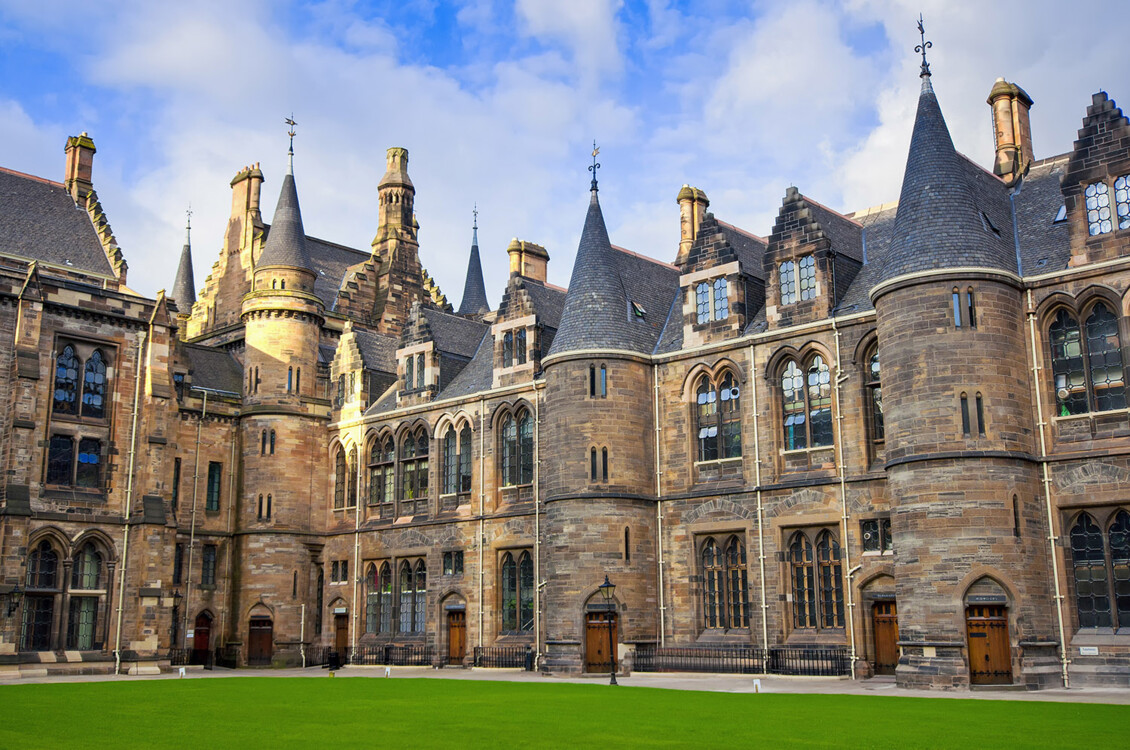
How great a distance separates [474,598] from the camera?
4056 centimetres

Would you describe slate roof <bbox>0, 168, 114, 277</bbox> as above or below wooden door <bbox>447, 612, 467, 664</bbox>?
above

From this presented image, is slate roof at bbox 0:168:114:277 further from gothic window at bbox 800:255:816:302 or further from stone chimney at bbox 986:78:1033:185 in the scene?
stone chimney at bbox 986:78:1033:185

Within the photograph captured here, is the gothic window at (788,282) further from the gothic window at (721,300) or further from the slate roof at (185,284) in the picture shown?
the slate roof at (185,284)

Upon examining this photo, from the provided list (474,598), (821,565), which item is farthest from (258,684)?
(821,565)

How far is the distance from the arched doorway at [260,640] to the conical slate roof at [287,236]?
1510 cm

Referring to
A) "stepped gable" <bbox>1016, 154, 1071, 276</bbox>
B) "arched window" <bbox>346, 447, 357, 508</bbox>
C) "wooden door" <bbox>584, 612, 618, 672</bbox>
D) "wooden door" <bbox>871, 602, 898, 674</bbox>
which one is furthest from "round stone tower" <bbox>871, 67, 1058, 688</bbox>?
"arched window" <bbox>346, 447, 357, 508</bbox>

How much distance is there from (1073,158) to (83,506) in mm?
32949

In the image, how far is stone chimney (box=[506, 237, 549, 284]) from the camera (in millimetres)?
49625

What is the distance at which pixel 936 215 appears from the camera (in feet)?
96.5

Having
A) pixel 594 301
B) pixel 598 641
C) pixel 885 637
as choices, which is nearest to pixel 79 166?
pixel 594 301

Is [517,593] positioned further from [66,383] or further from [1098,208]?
[1098,208]

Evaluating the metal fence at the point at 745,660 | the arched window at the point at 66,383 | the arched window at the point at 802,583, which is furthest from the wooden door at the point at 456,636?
the arched window at the point at 66,383

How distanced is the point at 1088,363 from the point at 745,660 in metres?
12.3

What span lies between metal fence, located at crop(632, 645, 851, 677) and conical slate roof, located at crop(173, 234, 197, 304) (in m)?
39.1
